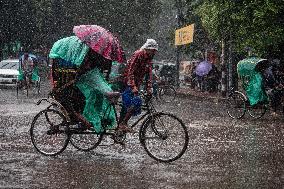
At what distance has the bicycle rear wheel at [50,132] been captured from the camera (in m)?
8.45

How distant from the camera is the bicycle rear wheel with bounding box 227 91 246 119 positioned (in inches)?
583

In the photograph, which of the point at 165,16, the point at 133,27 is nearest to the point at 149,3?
the point at 133,27

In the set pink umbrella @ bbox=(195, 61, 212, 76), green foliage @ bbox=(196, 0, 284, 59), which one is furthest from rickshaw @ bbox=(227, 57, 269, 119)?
pink umbrella @ bbox=(195, 61, 212, 76)

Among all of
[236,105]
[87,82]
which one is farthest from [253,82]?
[87,82]

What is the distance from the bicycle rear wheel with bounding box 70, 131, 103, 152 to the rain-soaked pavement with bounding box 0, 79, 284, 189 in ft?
0.42

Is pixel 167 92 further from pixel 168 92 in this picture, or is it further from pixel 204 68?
pixel 204 68

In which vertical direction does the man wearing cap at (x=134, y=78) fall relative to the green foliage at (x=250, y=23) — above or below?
below

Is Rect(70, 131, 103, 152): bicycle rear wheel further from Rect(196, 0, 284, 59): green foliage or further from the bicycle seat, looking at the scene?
Rect(196, 0, 284, 59): green foliage

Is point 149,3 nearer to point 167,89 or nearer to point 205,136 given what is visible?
point 167,89

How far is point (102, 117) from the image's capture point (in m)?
8.46

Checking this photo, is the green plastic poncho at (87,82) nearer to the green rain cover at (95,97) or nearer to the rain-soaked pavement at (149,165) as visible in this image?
the green rain cover at (95,97)

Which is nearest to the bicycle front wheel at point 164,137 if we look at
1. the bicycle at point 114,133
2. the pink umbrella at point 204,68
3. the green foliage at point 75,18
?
the bicycle at point 114,133

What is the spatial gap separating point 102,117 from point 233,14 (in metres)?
12.9

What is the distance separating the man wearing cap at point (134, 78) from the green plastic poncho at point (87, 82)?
0.25 meters
